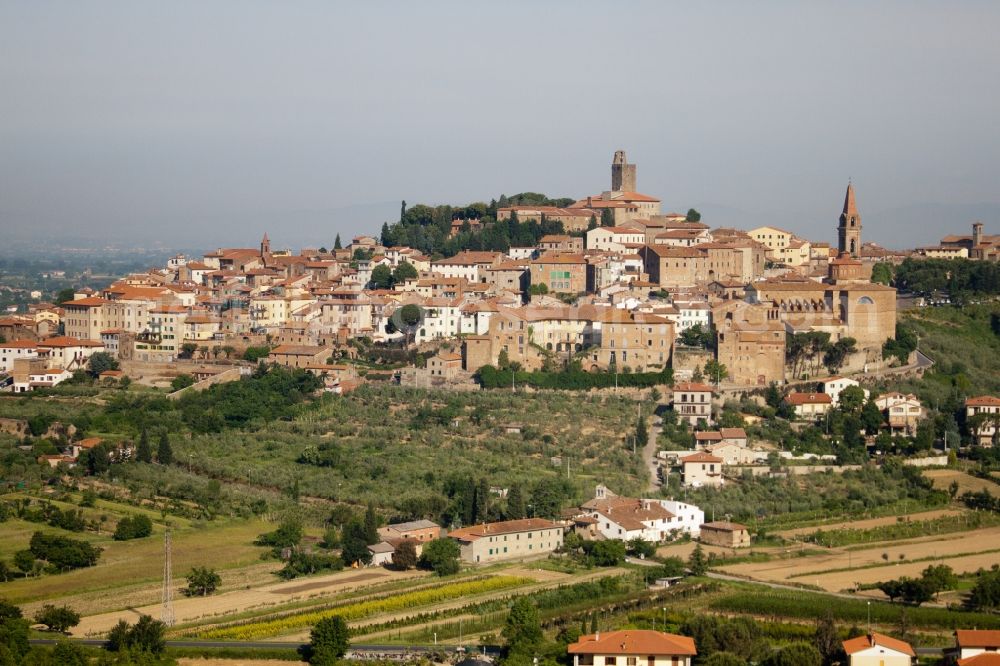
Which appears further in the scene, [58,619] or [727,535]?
[727,535]

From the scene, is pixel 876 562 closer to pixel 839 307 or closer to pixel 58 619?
pixel 839 307

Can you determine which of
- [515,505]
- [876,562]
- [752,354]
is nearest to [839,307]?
[752,354]

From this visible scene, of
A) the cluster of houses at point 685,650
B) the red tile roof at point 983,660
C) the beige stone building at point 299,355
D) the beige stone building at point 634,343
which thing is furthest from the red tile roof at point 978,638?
the beige stone building at point 299,355

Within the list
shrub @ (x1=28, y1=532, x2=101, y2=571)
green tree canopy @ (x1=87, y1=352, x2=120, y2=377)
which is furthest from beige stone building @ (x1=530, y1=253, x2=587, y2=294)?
shrub @ (x1=28, y1=532, x2=101, y2=571)

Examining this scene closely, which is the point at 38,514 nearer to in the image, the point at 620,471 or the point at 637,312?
the point at 620,471

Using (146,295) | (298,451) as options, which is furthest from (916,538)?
(146,295)

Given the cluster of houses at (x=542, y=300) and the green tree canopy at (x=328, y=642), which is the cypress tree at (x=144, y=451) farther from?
the green tree canopy at (x=328, y=642)
